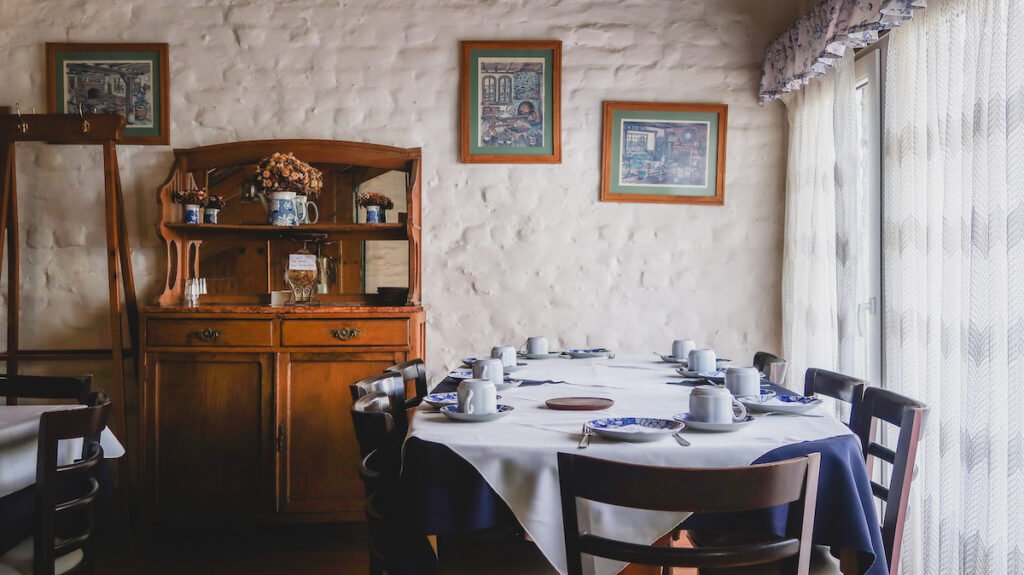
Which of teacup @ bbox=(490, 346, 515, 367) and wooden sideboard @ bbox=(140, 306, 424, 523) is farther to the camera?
wooden sideboard @ bbox=(140, 306, 424, 523)

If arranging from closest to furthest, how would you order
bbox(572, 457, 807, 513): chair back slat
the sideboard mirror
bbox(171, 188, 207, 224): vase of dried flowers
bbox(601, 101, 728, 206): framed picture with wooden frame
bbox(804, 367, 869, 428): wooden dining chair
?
bbox(572, 457, 807, 513): chair back slat, bbox(804, 367, 869, 428): wooden dining chair, bbox(171, 188, 207, 224): vase of dried flowers, the sideboard mirror, bbox(601, 101, 728, 206): framed picture with wooden frame

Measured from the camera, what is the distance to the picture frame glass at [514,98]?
399 centimetres

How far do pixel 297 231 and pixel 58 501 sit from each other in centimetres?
201

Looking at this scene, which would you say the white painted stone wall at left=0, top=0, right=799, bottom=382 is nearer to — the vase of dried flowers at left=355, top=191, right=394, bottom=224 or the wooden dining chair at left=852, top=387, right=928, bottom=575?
the vase of dried flowers at left=355, top=191, right=394, bottom=224

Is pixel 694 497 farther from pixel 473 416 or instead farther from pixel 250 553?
pixel 250 553

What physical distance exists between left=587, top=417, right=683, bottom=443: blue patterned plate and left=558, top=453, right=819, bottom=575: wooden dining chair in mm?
330

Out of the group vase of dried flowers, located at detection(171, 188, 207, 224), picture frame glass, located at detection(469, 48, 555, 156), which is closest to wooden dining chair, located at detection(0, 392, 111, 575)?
vase of dried flowers, located at detection(171, 188, 207, 224)

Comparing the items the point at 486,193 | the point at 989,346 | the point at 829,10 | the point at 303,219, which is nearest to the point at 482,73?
the point at 486,193

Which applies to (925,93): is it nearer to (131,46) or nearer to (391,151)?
(391,151)

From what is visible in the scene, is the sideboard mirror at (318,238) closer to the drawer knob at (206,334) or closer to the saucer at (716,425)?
the drawer knob at (206,334)

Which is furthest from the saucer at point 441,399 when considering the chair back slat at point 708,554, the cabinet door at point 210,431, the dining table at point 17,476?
the cabinet door at point 210,431

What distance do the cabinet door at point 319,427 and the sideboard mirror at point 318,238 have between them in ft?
1.79

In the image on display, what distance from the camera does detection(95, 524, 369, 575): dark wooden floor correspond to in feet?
10.0

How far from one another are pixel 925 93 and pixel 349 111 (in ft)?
8.83
